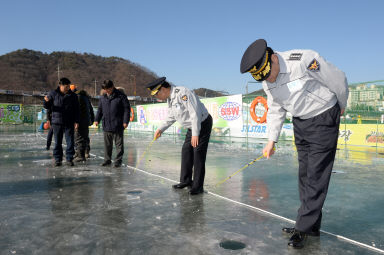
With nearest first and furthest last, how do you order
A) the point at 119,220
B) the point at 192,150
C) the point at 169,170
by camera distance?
the point at 119,220
the point at 192,150
the point at 169,170

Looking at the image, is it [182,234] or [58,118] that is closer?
[182,234]

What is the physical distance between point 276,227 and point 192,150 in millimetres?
1819

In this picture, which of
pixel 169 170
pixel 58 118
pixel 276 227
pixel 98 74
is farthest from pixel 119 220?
pixel 98 74

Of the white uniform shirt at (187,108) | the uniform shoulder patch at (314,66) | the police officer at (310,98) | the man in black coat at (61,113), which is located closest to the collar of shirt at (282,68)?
the police officer at (310,98)

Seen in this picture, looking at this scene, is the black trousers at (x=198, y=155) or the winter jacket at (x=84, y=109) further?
the winter jacket at (x=84, y=109)

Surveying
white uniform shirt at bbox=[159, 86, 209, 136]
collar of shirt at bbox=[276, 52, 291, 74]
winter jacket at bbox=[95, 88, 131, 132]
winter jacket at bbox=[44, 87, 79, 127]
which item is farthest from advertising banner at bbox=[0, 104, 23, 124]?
collar of shirt at bbox=[276, 52, 291, 74]

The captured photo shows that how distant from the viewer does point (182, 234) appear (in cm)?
256

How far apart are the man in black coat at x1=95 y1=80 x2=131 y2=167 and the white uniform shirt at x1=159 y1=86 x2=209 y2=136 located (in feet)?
8.24

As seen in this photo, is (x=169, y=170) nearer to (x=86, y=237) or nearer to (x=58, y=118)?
(x=58, y=118)

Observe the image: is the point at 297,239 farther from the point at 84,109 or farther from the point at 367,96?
the point at 367,96

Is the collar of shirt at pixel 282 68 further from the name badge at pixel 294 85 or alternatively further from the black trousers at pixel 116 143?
the black trousers at pixel 116 143

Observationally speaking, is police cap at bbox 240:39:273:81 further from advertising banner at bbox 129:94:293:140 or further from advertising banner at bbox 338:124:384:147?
advertising banner at bbox 129:94:293:140

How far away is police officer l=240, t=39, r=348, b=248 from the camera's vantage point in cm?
229

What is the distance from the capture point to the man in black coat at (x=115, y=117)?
6320mm
